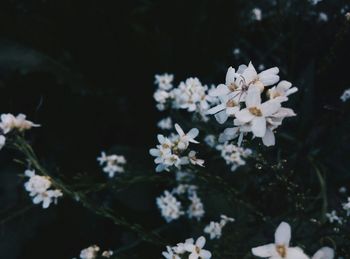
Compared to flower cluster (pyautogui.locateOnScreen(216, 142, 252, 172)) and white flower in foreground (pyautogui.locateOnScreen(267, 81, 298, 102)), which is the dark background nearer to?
flower cluster (pyautogui.locateOnScreen(216, 142, 252, 172))

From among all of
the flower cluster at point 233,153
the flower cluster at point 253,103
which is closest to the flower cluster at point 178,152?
the flower cluster at point 253,103

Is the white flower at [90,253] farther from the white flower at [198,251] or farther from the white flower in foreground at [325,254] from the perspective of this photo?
the white flower in foreground at [325,254]

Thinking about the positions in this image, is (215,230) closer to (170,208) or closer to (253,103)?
(170,208)

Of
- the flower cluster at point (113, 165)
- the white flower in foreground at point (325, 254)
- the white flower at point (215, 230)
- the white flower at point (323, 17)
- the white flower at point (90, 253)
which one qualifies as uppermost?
the white flower at point (323, 17)

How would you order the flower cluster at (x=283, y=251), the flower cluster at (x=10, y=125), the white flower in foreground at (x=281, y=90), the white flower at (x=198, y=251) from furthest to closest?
1. the flower cluster at (x=10, y=125)
2. the white flower at (x=198, y=251)
3. the white flower in foreground at (x=281, y=90)
4. the flower cluster at (x=283, y=251)

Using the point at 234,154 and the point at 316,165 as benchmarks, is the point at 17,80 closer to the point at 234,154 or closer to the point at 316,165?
the point at 234,154

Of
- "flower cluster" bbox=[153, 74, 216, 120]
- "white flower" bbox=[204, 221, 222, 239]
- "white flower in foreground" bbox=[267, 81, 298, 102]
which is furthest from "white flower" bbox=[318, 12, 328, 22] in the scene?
"white flower in foreground" bbox=[267, 81, 298, 102]
